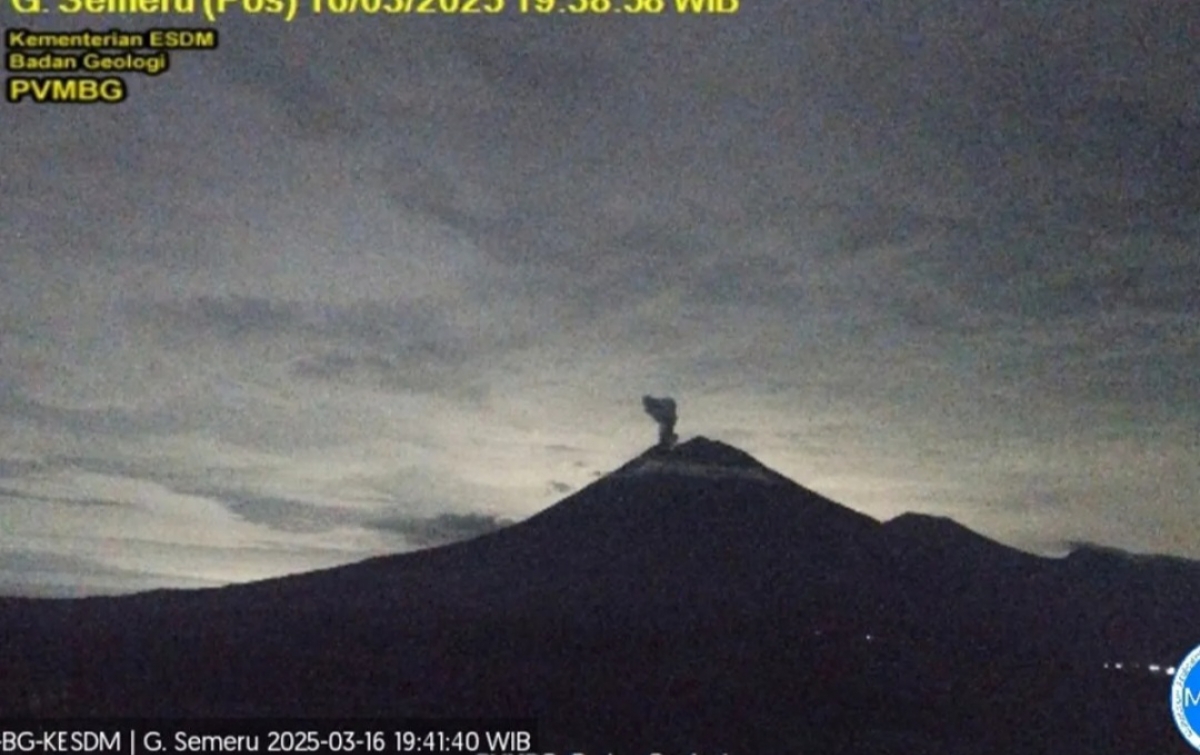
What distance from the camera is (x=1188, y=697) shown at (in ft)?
51.2

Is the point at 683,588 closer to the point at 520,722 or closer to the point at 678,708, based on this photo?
the point at 678,708

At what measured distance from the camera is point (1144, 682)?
88312mm

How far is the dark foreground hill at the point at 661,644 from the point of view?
54844 mm

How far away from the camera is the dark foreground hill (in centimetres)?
5484

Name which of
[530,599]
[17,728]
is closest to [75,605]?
[530,599]
